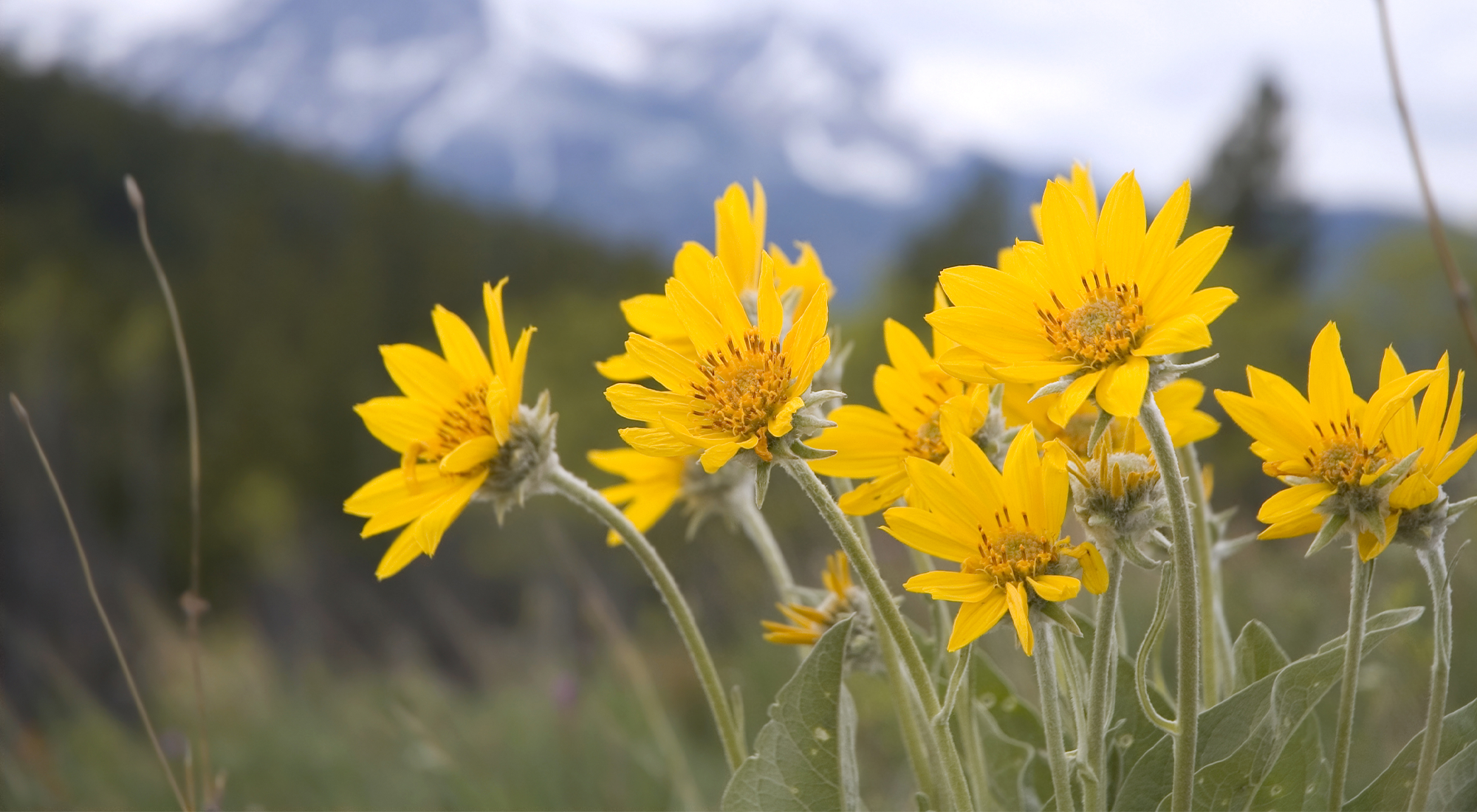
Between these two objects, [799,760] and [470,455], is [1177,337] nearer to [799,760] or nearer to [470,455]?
[799,760]

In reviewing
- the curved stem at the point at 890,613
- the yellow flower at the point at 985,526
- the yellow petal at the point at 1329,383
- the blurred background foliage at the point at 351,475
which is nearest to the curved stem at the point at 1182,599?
the yellow flower at the point at 985,526

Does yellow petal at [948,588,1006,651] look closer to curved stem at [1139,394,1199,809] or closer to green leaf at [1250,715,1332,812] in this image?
curved stem at [1139,394,1199,809]

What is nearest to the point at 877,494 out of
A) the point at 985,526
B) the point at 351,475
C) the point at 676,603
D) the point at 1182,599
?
the point at 985,526

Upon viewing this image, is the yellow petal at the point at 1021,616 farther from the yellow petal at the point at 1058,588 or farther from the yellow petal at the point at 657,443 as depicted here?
the yellow petal at the point at 657,443

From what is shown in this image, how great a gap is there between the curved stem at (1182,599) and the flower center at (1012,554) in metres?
0.14

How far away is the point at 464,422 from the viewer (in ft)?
4.96

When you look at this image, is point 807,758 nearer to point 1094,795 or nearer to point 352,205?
point 1094,795

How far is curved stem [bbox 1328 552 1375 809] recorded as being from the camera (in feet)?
3.44

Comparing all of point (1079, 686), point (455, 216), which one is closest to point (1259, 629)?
point (1079, 686)

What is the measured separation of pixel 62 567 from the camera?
1024 inches

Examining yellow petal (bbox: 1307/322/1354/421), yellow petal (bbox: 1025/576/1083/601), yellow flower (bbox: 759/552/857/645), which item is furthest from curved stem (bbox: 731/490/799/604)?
yellow petal (bbox: 1307/322/1354/421)

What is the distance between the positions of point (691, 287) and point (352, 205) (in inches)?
2070

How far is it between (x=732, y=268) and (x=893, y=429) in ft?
1.56

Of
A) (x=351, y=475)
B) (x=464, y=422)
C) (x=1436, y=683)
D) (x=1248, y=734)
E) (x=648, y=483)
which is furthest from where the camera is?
(x=351, y=475)
